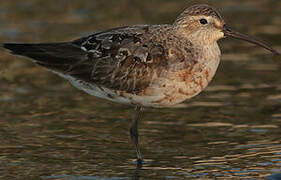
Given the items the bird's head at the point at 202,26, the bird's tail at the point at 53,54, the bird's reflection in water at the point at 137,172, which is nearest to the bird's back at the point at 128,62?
the bird's tail at the point at 53,54

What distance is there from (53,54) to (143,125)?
2197 millimetres

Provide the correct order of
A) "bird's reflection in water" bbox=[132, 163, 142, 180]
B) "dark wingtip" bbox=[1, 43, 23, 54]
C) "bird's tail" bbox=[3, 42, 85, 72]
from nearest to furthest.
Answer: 1. "bird's reflection in water" bbox=[132, 163, 142, 180]
2. "bird's tail" bbox=[3, 42, 85, 72]
3. "dark wingtip" bbox=[1, 43, 23, 54]

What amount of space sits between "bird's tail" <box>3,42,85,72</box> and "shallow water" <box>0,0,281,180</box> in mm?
1318

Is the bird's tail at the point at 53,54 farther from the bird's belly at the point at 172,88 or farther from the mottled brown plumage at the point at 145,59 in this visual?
the bird's belly at the point at 172,88

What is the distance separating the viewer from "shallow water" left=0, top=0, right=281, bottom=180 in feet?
35.6

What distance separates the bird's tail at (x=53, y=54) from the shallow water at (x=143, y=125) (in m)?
1.32

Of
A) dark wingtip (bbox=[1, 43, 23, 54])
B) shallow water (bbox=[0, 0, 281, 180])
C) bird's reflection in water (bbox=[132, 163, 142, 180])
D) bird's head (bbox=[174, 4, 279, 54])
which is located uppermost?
bird's head (bbox=[174, 4, 279, 54])

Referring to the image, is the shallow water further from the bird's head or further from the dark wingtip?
the bird's head

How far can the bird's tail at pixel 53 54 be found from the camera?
11766mm

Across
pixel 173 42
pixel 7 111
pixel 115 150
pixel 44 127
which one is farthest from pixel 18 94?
pixel 173 42

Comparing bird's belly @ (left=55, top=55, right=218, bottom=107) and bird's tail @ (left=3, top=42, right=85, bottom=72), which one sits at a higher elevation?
bird's tail @ (left=3, top=42, right=85, bottom=72)

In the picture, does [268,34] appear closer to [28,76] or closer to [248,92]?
[248,92]

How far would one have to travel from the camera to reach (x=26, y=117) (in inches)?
523

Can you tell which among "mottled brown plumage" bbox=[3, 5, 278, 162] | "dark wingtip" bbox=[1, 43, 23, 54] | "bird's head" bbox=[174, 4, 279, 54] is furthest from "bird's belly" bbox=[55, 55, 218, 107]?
"dark wingtip" bbox=[1, 43, 23, 54]
